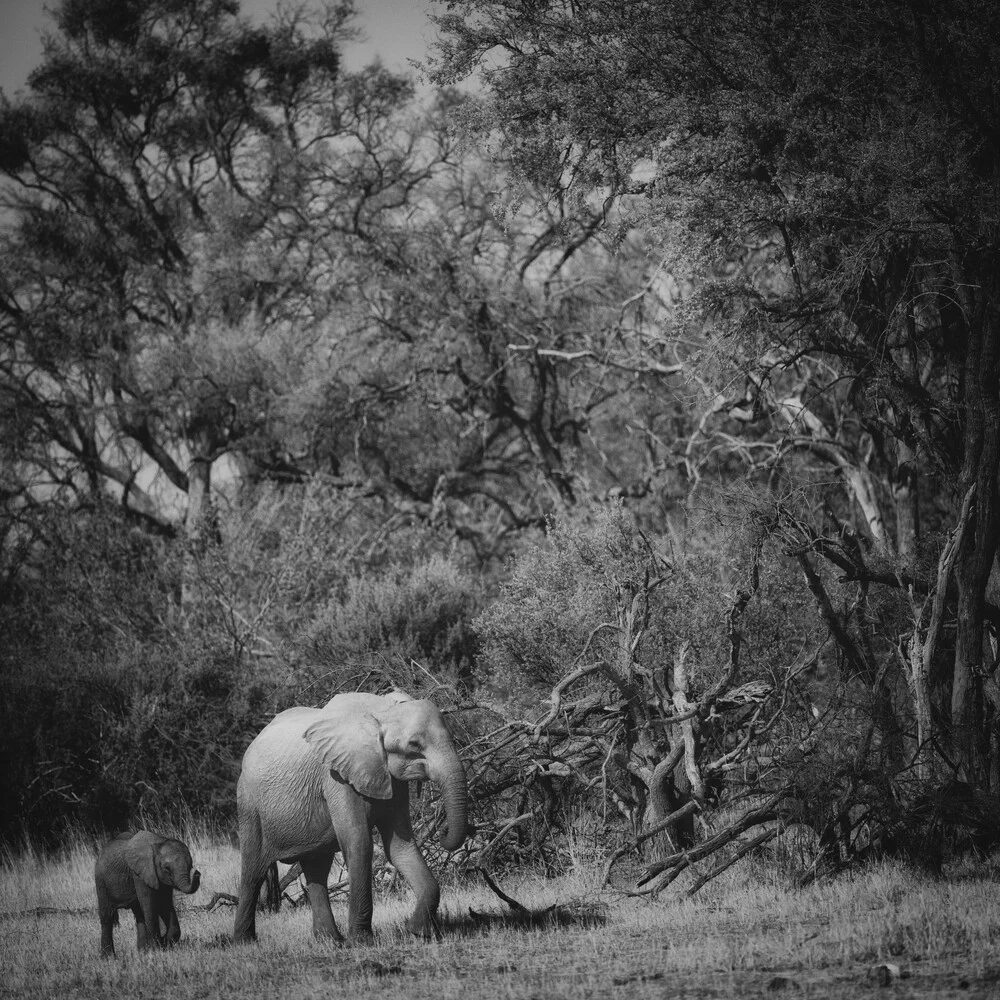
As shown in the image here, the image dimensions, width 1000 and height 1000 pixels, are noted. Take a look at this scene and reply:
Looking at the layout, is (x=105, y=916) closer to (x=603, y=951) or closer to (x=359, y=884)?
(x=359, y=884)

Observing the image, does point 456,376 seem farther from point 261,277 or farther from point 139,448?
point 139,448

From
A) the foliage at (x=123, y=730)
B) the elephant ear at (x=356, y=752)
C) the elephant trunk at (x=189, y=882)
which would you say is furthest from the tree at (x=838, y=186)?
the foliage at (x=123, y=730)

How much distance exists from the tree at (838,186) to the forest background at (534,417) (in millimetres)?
53

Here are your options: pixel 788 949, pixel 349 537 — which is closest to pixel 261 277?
pixel 349 537

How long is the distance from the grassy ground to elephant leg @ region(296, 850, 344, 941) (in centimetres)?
15

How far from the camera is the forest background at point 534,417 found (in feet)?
37.9

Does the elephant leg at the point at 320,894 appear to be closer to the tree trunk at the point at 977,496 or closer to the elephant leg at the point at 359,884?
the elephant leg at the point at 359,884

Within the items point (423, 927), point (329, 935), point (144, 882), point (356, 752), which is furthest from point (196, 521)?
point (423, 927)

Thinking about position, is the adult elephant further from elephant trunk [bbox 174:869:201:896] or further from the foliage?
the foliage

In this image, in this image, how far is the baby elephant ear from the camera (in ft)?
30.2

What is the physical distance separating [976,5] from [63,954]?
1134 centimetres

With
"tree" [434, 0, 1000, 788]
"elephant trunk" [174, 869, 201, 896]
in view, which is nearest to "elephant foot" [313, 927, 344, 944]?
"elephant trunk" [174, 869, 201, 896]

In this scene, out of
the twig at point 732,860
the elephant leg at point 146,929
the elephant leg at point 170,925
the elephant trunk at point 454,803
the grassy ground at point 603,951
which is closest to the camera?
the grassy ground at point 603,951

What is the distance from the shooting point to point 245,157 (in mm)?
28547
